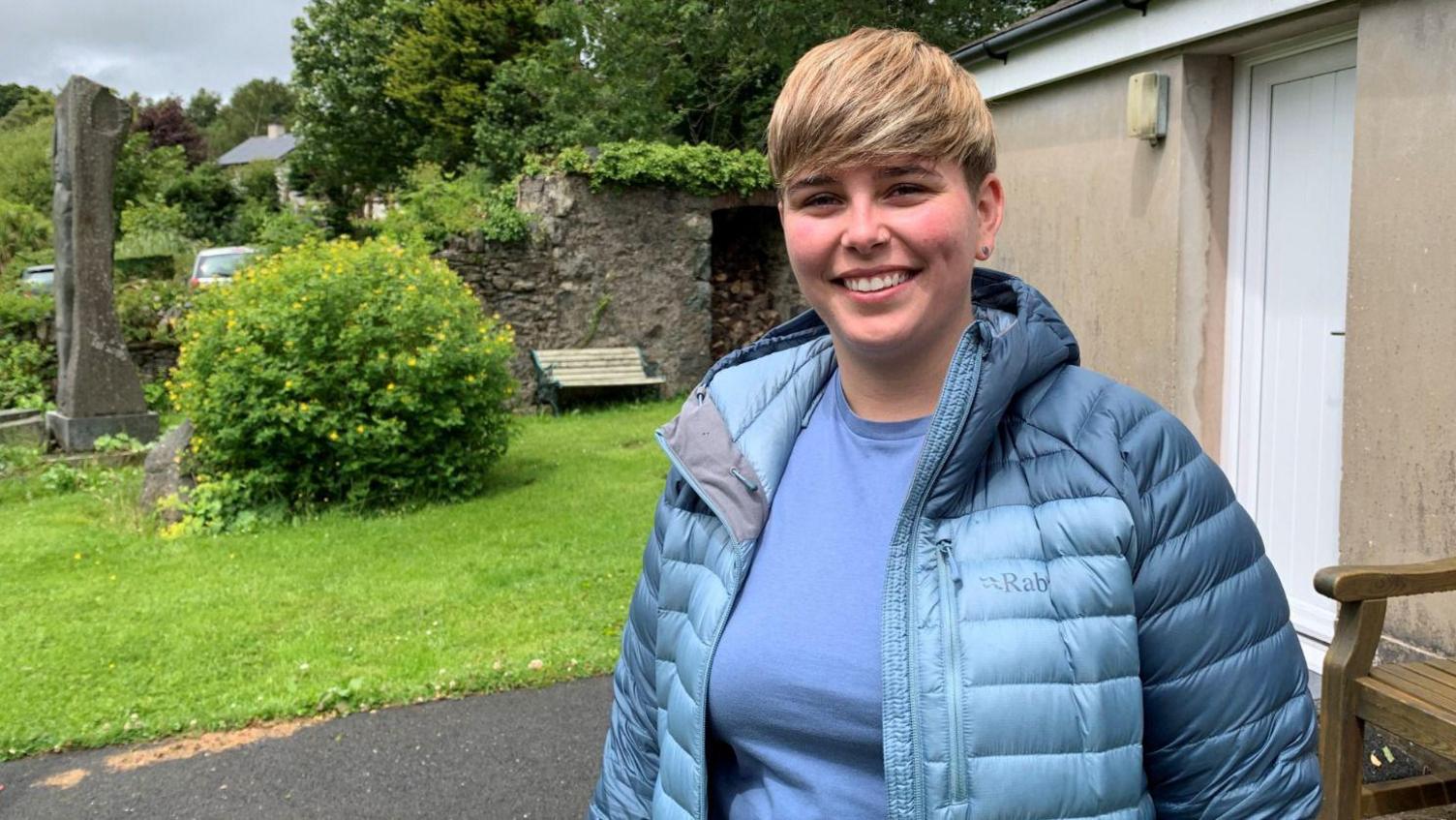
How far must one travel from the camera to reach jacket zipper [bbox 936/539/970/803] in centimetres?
132

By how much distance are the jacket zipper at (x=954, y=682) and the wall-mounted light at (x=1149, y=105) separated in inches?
166

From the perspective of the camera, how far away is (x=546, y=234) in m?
14.0

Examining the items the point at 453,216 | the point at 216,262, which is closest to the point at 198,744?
the point at 453,216

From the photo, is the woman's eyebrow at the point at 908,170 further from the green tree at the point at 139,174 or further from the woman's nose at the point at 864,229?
the green tree at the point at 139,174

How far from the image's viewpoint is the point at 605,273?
14.4m

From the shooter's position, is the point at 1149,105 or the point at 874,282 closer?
the point at 874,282

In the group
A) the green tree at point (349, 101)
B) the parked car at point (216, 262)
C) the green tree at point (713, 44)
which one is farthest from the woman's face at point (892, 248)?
the green tree at point (349, 101)

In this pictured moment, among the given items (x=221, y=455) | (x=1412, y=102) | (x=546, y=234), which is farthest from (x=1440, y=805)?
(x=546, y=234)

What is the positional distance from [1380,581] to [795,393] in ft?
6.15

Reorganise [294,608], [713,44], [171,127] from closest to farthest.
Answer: [294,608]
[713,44]
[171,127]

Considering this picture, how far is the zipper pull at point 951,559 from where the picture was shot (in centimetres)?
138

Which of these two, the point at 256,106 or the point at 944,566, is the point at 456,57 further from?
the point at 256,106

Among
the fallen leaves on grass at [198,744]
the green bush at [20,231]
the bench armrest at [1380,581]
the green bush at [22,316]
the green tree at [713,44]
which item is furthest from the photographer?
the green bush at [20,231]

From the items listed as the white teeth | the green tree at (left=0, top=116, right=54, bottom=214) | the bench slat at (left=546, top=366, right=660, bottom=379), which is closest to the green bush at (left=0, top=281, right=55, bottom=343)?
the bench slat at (left=546, top=366, right=660, bottom=379)
